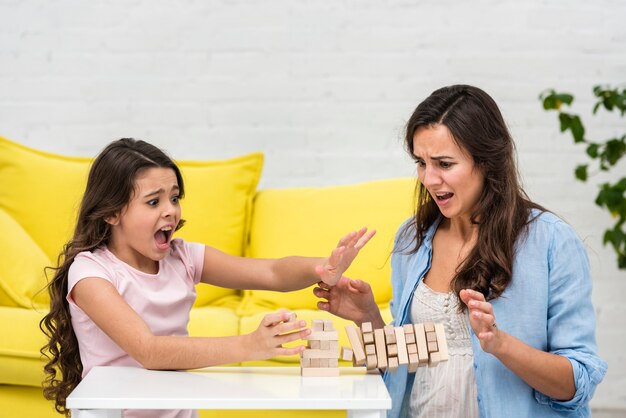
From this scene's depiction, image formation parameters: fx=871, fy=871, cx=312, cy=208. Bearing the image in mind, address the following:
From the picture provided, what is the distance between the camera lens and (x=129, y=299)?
5.95ft

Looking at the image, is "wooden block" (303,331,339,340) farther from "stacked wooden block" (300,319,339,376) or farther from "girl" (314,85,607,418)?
"girl" (314,85,607,418)

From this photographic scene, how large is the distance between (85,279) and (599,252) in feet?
8.88

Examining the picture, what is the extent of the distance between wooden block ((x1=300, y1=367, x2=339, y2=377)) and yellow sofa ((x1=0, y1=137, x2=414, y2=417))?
4.09 ft

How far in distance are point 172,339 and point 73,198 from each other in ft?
5.78

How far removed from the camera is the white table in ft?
4.47

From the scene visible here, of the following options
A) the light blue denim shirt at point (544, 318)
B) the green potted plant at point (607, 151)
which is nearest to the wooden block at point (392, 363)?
the light blue denim shirt at point (544, 318)

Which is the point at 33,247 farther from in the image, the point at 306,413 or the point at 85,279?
the point at 85,279

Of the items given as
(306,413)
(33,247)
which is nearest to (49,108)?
(33,247)

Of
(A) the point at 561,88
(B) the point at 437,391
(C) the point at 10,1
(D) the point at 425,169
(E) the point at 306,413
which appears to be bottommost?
(E) the point at 306,413

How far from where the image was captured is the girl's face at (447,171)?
72.1 inches

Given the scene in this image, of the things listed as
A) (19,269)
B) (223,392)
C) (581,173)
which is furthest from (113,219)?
(581,173)

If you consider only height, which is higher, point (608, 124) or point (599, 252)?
point (608, 124)

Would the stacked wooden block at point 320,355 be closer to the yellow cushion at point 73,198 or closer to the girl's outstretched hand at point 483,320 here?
the girl's outstretched hand at point 483,320

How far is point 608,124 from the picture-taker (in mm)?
3787
